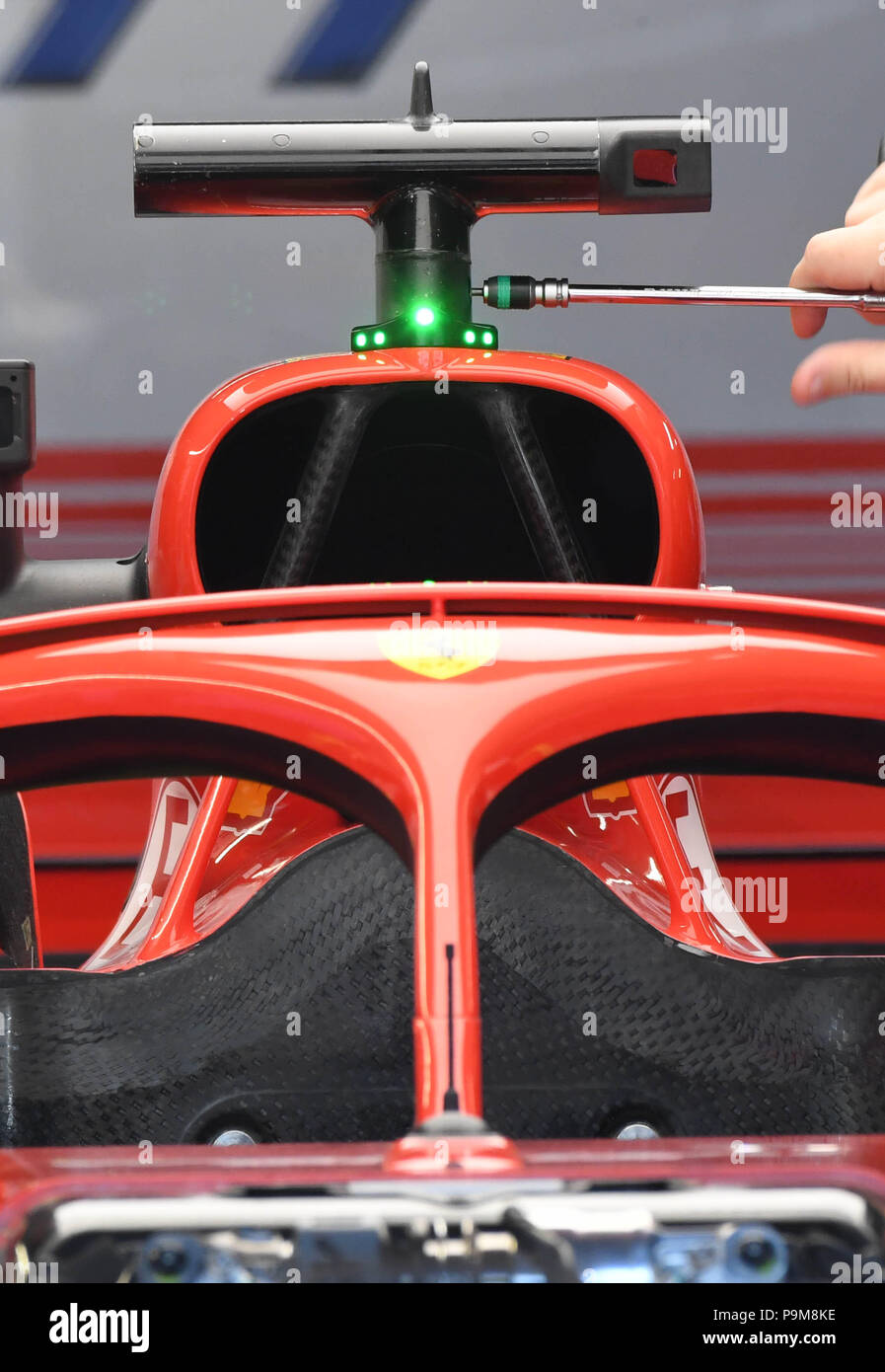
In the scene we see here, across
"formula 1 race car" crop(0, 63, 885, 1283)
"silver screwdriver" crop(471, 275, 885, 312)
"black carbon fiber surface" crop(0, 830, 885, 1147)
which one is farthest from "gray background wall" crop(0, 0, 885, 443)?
"black carbon fiber surface" crop(0, 830, 885, 1147)

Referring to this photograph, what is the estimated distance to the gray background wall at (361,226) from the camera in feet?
7.84

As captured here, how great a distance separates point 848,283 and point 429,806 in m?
0.58

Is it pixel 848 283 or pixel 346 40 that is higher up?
pixel 346 40

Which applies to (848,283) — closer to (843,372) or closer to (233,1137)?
(843,372)

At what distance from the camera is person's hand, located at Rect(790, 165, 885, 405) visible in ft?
3.13

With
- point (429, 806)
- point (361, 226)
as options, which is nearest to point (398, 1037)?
point (429, 806)

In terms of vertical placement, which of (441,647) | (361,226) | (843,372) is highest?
(361,226)

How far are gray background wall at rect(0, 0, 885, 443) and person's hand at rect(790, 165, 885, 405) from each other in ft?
4.27

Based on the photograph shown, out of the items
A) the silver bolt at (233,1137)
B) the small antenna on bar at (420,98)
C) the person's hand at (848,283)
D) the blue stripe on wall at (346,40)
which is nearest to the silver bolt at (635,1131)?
the silver bolt at (233,1137)

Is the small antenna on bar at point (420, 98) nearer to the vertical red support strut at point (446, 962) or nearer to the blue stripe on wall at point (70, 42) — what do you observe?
the vertical red support strut at point (446, 962)

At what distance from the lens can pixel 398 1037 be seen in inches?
36.6

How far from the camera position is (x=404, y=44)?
7.82 ft

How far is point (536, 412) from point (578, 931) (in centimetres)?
48
